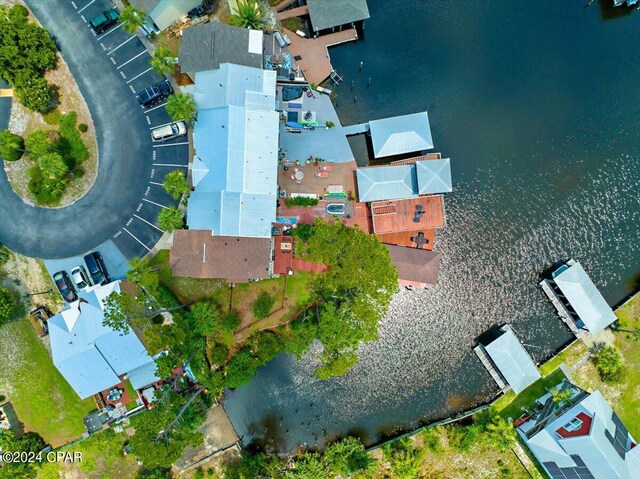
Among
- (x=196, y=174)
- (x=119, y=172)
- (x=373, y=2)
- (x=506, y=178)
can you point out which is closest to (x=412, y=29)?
(x=373, y=2)

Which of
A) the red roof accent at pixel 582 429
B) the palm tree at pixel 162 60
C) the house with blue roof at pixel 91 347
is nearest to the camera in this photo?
the red roof accent at pixel 582 429

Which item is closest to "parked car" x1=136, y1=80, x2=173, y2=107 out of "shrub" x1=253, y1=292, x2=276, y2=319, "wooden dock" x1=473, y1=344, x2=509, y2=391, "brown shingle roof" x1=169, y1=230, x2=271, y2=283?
"brown shingle roof" x1=169, y1=230, x2=271, y2=283

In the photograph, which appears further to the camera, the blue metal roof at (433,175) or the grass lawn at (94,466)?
the grass lawn at (94,466)

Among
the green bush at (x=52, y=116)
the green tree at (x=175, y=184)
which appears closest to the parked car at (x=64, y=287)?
the green tree at (x=175, y=184)

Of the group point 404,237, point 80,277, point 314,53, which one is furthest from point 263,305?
point 314,53

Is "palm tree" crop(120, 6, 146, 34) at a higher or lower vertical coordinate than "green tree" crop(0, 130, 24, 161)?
higher

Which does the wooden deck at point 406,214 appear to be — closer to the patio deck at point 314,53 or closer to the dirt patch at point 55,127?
the patio deck at point 314,53

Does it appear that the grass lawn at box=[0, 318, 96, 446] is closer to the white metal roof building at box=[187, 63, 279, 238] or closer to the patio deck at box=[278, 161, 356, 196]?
the white metal roof building at box=[187, 63, 279, 238]
